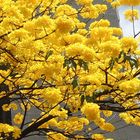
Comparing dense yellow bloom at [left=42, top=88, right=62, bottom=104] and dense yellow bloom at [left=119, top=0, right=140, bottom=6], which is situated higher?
dense yellow bloom at [left=119, top=0, right=140, bottom=6]

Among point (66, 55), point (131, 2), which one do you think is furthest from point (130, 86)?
point (131, 2)

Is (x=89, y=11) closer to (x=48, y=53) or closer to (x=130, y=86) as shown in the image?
(x=48, y=53)

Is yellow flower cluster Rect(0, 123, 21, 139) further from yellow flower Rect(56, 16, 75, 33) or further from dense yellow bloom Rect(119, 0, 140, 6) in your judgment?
dense yellow bloom Rect(119, 0, 140, 6)

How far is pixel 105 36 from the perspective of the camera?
527 centimetres

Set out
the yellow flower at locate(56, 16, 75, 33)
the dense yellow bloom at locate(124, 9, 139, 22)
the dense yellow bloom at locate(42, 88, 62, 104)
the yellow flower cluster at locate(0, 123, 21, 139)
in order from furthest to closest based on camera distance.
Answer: the dense yellow bloom at locate(124, 9, 139, 22)
the yellow flower cluster at locate(0, 123, 21, 139)
the dense yellow bloom at locate(42, 88, 62, 104)
the yellow flower at locate(56, 16, 75, 33)

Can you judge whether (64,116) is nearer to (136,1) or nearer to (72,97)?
(72,97)

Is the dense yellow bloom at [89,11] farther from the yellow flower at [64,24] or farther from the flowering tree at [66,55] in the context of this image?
the yellow flower at [64,24]

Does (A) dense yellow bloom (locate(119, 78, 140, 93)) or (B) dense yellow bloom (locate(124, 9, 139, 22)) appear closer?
(A) dense yellow bloom (locate(119, 78, 140, 93))

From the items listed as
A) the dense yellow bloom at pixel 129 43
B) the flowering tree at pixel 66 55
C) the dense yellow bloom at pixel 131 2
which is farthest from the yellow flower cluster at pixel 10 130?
the dense yellow bloom at pixel 131 2

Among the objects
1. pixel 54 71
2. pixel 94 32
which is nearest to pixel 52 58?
pixel 54 71

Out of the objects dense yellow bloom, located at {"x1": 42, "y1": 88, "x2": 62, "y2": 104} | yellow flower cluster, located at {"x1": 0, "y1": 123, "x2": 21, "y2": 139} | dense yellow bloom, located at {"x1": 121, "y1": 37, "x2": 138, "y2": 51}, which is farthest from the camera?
yellow flower cluster, located at {"x1": 0, "y1": 123, "x2": 21, "y2": 139}

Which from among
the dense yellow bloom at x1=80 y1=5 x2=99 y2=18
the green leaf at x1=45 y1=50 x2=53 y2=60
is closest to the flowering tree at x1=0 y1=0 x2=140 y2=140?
the green leaf at x1=45 y1=50 x2=53 y2=60

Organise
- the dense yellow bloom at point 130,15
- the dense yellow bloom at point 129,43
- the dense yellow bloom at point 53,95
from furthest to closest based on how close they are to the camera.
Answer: the dense yellow bloom at point 130,15 < the dense yellow bloom at point 53,95 < the dense yellow bloom at point 129,43

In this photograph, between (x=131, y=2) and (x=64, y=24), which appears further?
(x=131, y=2)
